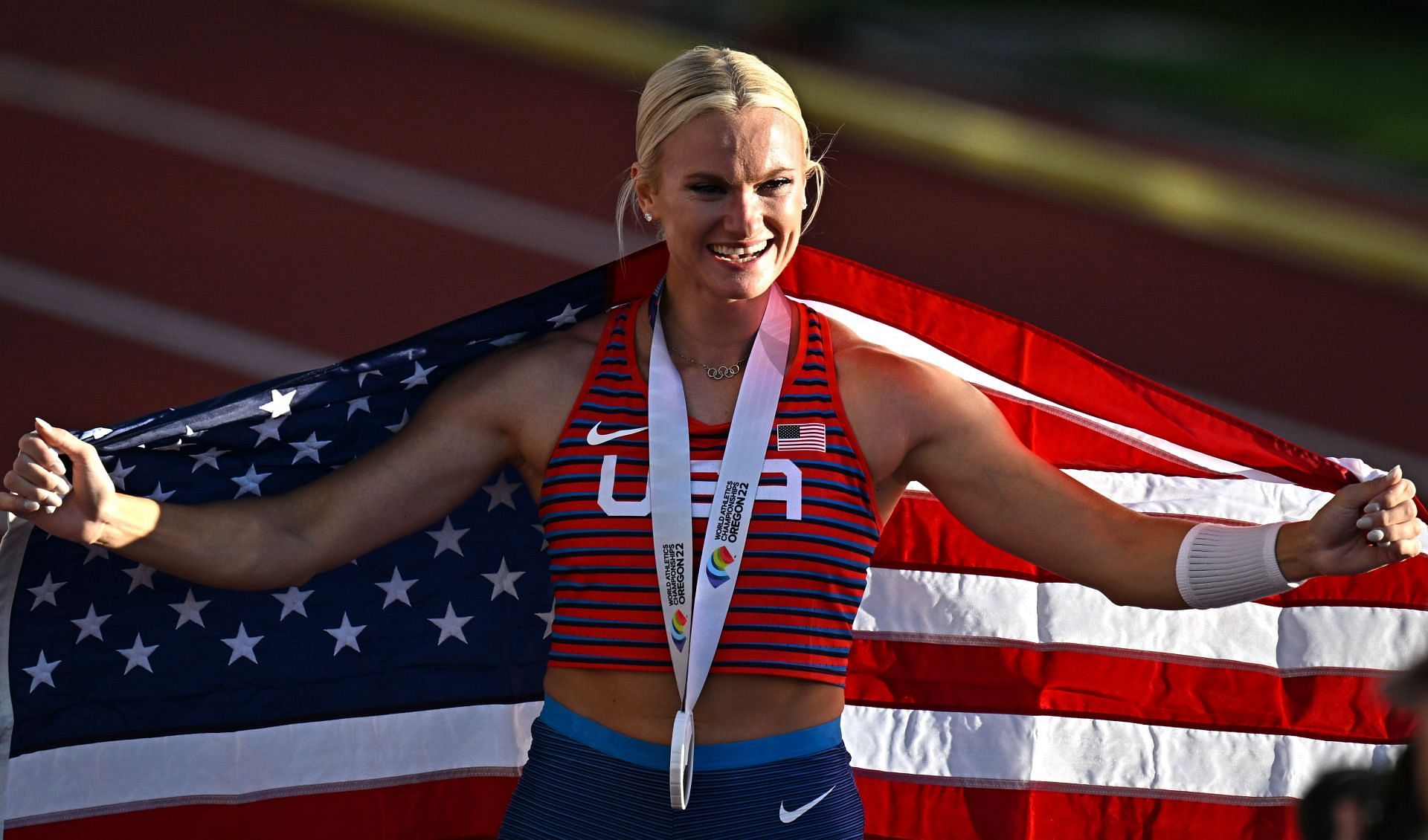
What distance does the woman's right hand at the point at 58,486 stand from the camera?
3654 mm

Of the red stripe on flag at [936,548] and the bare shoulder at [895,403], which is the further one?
the red stripe on flag at [936,548]

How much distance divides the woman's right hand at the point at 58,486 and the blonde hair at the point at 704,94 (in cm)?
123

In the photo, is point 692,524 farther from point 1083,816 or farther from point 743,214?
point 1083,816

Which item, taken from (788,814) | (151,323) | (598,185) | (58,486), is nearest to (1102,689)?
(788,814)

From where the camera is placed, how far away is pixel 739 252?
378 cm

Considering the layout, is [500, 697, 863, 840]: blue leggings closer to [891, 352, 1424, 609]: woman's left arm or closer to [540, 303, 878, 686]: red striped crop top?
[540, 303, 878, 686]: red striped crop top

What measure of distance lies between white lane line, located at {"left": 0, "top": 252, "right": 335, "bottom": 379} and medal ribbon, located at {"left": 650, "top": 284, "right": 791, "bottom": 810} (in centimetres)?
589

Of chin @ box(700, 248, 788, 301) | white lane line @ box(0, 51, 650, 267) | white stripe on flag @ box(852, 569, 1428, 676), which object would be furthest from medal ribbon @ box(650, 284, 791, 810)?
white lane line @ box(0, 51, 650, 267)

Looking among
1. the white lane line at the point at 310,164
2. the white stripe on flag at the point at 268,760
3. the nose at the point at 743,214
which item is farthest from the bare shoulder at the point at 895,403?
the white lane line at the point at 310,164

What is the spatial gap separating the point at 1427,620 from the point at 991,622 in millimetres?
1076

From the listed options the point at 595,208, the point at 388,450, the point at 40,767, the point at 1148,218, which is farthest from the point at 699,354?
the point at 1148,218

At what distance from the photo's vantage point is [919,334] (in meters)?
4.57

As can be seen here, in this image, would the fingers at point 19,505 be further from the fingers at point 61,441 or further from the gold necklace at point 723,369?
the gold necklace at point 723,369

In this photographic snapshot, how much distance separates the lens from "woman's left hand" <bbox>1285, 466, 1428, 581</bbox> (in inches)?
143
